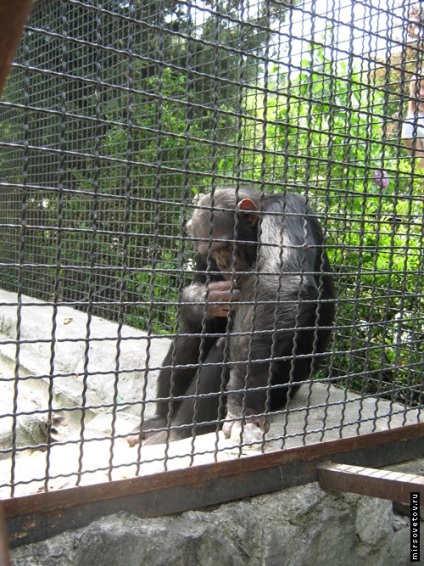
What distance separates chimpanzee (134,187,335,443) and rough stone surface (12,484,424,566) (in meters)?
0.42

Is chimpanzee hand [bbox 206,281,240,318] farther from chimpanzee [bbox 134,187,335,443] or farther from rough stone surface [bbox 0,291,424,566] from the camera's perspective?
rough stone surface [bbox 0,291,424,566]

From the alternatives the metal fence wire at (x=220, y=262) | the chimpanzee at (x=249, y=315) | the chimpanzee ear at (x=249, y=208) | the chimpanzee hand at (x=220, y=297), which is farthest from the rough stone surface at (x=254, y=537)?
the chimpanzee ear at (x=249, y=208)

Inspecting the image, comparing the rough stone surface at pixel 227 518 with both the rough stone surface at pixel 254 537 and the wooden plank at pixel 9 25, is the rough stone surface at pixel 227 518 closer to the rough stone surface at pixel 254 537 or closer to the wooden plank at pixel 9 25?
the rough stone surface at pixel 254 537

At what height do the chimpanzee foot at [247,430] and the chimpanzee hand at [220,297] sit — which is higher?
the chimpanzee hand at [220,297]

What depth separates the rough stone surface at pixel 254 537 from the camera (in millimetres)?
1846

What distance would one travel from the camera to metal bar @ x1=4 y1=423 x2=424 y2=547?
1751 mm

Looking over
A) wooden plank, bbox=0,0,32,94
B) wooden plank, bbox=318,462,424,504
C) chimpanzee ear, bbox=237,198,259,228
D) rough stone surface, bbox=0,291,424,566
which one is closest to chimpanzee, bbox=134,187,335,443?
chimpanzee ear, bbox=237,198,259,228

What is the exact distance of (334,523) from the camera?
2455 mm

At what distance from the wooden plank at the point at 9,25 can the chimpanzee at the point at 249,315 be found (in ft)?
6.89

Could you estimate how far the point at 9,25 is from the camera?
0.36 metres

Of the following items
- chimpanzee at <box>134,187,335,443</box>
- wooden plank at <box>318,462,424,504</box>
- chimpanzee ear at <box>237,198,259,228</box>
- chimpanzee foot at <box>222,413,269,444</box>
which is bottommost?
wooden plank at <box>318,462,424,504</box>

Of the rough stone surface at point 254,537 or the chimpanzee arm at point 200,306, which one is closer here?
the rough stone surface at point 254,537

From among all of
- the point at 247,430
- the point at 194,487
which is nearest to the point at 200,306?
the point at 247,430

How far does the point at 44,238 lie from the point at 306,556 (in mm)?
4458
